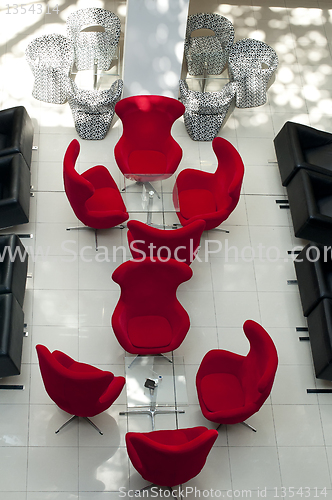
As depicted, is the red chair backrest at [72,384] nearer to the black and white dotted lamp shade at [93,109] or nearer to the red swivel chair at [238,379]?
the red swivel chair at [238,379]

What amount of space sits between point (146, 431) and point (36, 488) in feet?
3.42

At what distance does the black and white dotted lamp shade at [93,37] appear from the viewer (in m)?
7.43

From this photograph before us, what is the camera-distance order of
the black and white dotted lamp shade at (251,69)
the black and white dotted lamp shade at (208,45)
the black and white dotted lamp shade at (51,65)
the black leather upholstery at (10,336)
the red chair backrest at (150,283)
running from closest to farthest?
the black leather upholstery at (10,336) → the red chair backrest at (150,283) → the black and white dotted lamp shade at (51,65) → the black and white dotted lamp shade at (251,69) → the black and white dotted lamp shade at (208,45)

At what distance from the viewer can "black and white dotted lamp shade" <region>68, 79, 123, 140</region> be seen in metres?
6.72

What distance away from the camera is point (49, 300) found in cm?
573

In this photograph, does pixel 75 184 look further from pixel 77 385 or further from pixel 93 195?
pixel 77 385

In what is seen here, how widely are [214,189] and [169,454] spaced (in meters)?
3.25

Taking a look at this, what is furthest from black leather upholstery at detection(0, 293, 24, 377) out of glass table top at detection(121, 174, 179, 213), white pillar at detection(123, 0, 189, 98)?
white pillar at detection(123, 0, 189, 98)

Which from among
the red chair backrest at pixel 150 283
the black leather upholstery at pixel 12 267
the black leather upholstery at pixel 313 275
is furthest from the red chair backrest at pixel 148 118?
the black leather upholstery at pixel 313 275

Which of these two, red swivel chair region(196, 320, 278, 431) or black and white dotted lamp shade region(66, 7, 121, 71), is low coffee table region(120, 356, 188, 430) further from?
black and white dotted lamp shade region(66, 7, 121, 71)

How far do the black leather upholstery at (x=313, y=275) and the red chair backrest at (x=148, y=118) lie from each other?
2143 mm

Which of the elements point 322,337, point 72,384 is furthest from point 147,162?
point 72,384

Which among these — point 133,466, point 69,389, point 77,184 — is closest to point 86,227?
point 77,184

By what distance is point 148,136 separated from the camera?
6.59 metres
